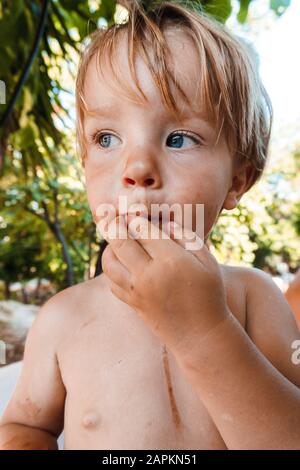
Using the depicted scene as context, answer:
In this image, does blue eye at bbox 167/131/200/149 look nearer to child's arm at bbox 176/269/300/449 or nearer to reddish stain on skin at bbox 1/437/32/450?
child's arm at bbox 176/269/300/449

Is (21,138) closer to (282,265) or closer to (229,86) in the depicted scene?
(229,86)

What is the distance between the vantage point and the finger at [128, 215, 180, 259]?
43 cm

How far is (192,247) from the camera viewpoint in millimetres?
448

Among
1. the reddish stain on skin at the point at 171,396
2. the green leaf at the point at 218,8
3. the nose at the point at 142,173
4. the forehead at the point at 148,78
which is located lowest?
the reddish stain on skin at the point at 171,396

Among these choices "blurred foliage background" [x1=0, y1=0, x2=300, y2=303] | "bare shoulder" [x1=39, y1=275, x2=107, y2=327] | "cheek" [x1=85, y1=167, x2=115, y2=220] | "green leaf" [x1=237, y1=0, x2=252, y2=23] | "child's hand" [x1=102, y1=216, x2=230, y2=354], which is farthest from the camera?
"blurred foliage background" [x1=0, y1=0, x2=300, y2=303]

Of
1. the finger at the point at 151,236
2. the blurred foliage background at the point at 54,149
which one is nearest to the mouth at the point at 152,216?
the finger at the point at 151,236

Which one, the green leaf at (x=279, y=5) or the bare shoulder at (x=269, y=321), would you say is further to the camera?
the green leaf at (x=279, y=5)

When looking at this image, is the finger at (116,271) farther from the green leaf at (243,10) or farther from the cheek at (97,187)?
the green leaf at (243,10)

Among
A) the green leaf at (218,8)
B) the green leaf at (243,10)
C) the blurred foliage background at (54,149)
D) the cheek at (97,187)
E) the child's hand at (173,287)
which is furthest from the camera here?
the blurred foliage background at (54,149)

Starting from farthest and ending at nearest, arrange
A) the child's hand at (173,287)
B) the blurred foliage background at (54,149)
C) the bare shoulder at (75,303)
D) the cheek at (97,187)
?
the blurred foliage background at (54,149), the bare shoulder at (75,303), the cheek at (97,187), the child's hand at (173,287)

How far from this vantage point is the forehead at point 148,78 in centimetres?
51

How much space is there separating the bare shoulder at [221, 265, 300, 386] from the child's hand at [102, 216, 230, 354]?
0.18 m

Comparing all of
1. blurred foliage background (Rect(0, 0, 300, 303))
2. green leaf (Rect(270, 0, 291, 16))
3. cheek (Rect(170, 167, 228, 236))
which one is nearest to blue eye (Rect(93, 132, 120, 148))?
cheek (Rect(170, 167, 228, 236))

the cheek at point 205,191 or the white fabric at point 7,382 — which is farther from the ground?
the cheek at point 205,191
